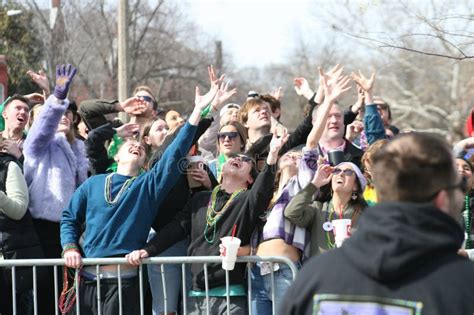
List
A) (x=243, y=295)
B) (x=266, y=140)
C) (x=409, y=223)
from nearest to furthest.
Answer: (x=409, y=223), (x=243, y=295), (x=266, y=140)

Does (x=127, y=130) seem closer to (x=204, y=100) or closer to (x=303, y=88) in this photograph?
(x=204, y=100)

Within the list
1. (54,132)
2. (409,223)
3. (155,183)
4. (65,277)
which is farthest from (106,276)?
(409,223)

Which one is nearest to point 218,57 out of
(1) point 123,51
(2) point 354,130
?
(1) point 123,51

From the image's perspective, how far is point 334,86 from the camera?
689 centimetres

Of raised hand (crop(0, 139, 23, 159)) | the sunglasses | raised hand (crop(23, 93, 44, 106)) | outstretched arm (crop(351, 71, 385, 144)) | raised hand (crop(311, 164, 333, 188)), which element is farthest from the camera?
raised hand (crop(23, 93, 44, 106))

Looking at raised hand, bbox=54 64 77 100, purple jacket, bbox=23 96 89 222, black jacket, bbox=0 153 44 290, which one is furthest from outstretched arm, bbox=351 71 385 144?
black jacket, bbox=0 153 44 290

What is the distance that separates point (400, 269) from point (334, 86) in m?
4.14

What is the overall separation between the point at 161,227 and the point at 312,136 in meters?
1.31

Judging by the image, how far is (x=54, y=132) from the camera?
6.96 meters

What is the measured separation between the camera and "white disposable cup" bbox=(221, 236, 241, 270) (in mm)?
5875

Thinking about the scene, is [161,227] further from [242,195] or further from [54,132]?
[54,132]

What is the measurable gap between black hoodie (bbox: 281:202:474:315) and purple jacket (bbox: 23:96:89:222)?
169 inches

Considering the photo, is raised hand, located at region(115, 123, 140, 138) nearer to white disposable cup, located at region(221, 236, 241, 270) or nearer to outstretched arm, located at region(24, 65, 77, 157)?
outstretched arm, located at region(24, 65, 77, 157)

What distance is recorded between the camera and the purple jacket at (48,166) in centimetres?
689
